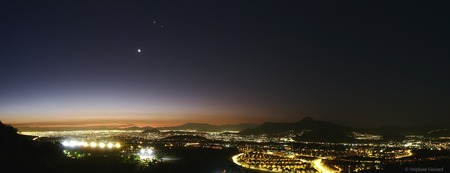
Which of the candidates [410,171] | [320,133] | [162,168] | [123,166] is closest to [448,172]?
[410,171]

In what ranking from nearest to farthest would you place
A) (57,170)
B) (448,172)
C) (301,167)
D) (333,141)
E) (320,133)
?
1. (57,170)
2. (448,172)
3. (301,167)
4. (333,141)
5. (320,133)

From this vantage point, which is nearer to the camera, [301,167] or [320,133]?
[301,167]

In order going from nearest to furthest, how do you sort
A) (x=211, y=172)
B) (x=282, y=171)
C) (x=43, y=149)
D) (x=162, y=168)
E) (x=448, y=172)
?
(x=43, y=149) < (x=162, y=168) < (x=448, y=172) < (x=211, y=172) < (x=282, y=171)

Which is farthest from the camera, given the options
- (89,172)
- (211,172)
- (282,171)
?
(282,171)

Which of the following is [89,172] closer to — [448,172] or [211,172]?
[211,172]

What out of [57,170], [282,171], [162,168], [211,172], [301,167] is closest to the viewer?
[57,170]

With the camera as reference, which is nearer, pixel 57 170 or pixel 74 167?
A: pixel 57 170

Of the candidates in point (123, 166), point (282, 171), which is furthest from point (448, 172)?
point (123, 166)

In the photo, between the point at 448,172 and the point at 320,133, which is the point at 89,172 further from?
the point at 320,133

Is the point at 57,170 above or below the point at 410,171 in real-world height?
above
